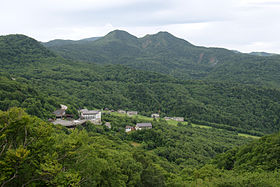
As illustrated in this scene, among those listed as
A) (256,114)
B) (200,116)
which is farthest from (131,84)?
(256,114)

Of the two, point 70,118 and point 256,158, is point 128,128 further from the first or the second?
point 256,158

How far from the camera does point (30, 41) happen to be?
156 m

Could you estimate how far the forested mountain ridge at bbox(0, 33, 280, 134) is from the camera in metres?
104

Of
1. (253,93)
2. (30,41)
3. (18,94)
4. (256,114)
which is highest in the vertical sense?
(30,41)

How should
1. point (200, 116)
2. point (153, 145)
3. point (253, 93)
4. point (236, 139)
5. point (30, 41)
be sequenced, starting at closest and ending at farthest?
point (153, 145) → point (236, 139) → point (200, 116) → point (253, 93) → point (30, 41)

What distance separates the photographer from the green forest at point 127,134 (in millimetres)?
13875

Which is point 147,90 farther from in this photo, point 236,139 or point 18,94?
point 18,94

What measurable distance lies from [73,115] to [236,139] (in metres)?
55.7

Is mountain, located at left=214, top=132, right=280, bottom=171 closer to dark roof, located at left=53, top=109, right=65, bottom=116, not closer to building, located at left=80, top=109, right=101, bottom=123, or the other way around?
building, located at left=80, top=109, right=101, bottom=123

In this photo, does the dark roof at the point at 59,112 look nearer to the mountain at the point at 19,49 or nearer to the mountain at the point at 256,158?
the mountain at the point at 256,158

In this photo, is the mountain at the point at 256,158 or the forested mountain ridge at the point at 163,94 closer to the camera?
the mountain at the point at 256,158

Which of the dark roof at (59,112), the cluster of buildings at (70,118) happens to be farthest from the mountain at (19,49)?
the dark roof at (59,112)

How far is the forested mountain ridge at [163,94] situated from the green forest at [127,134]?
0.55 m

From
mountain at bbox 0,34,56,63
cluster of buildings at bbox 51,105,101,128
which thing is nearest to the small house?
cluster of buildings at bbox 51,105,101,128
